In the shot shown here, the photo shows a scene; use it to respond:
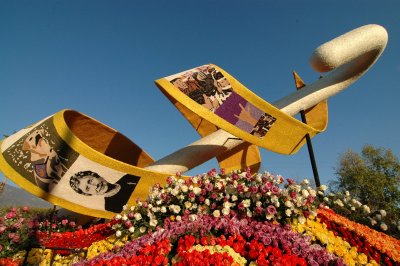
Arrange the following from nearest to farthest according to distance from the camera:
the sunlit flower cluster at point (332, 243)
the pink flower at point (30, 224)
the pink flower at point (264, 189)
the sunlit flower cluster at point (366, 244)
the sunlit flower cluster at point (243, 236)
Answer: the sunlit flower cluster at point (243, 236), the sunlit flower cluster at point (332, 243), the sunlit flower cluster at point (366, 244), the pink flower at point (264, 189), the pink flower at point (30, 224)

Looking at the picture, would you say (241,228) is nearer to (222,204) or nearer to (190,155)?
(222,204)

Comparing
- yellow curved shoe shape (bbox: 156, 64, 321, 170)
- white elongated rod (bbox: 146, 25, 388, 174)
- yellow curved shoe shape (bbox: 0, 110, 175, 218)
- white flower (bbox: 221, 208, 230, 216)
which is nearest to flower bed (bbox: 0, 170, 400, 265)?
white flower (bbox: 221, 208, 230, 216)

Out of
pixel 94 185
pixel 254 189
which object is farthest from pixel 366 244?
pixel 94 185

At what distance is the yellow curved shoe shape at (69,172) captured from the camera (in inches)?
251

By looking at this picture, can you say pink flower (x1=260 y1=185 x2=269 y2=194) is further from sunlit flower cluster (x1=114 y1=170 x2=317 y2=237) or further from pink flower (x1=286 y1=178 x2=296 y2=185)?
pink flower (x1=286 y1=178 x2=296 y2=185)

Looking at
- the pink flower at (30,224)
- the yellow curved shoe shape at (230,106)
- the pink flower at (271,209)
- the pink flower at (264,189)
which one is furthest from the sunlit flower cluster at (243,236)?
the yellow curved shoe shape at (230,106)

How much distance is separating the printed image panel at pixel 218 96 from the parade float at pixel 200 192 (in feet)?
0.08

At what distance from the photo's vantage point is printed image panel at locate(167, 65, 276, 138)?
23.0 feet

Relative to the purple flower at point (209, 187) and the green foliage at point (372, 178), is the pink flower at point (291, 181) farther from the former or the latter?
the green foliage at point (372, 178)

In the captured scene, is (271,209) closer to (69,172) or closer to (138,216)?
(138,216)

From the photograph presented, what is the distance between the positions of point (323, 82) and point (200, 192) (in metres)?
7.28

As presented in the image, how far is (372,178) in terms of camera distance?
2878cm

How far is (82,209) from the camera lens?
6.68 metres

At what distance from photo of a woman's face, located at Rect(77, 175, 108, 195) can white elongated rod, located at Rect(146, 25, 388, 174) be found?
1737 millimetres
